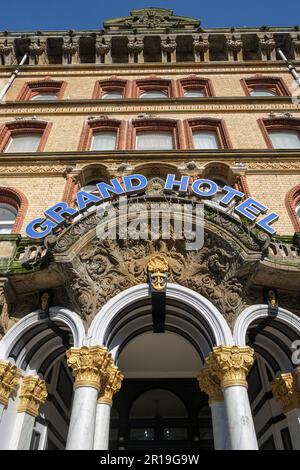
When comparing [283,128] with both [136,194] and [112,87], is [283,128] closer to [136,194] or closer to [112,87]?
[112,87]

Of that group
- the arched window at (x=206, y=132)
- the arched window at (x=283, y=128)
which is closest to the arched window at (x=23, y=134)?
the arched window at (x=206, y=132)

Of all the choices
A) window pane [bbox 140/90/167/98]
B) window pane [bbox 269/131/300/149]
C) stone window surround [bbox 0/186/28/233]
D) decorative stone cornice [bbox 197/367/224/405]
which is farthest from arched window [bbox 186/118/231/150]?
decorative stone cornice [bbox 197/367/224/405]

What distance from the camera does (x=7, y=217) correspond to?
16.0 meters

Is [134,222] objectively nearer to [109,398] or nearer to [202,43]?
[109,398]

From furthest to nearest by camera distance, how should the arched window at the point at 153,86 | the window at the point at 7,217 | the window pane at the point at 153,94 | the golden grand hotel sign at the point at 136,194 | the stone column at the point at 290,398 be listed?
1. the arched window at the point at 153,86
2. the window pane at the point at 153,94
3. the window at the point at 7,217
4. the golden grand hotel sign at the point at 136,194
5. the stone column at the point at 290,398

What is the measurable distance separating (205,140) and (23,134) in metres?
10.3

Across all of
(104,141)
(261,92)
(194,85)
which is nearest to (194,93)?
(194,85)

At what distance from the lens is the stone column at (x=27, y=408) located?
9.90 meters

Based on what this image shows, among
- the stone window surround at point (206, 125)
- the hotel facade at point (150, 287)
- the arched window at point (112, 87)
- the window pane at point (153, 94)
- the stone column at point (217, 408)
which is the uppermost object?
the arched window at point (112, 87)

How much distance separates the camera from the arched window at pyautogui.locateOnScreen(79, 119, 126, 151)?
1952 centimetres

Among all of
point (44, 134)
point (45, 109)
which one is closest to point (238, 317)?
point (44, 134)

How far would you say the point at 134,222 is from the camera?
38.3 feet

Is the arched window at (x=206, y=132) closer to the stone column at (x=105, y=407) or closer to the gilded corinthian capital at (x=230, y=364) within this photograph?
the gilded corinthian capital at (x=230, y=364)

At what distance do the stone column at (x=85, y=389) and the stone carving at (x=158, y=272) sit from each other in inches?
96.7
